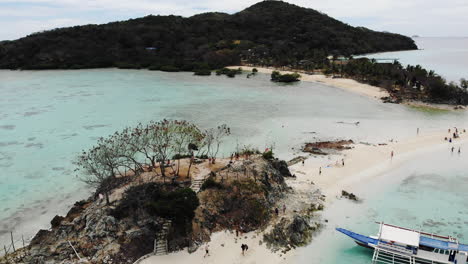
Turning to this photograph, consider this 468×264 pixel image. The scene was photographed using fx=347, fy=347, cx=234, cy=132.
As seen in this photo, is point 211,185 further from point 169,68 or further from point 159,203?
point 169,68

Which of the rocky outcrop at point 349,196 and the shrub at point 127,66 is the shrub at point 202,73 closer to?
the shrub at point 127,66

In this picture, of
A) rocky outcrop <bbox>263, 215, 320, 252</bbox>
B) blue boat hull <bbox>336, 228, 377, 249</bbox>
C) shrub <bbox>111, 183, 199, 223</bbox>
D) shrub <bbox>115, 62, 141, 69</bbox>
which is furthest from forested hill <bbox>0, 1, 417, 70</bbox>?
blue boat hull <bbox>336, 228, 377, 249</bbox>

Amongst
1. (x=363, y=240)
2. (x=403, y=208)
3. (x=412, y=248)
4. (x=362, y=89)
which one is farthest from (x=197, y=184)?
(x=362, y=89)

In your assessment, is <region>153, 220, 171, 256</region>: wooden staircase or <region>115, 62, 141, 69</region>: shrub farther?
<region>115, 62, 141, 69</region>: shrub

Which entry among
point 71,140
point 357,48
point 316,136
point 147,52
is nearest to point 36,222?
point 71,140

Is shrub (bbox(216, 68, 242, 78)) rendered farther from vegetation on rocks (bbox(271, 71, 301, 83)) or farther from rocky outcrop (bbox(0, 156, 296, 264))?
rocky outcrop (bbox(0, 156, 296, 264))

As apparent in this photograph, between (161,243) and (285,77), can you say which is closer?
(161,243)

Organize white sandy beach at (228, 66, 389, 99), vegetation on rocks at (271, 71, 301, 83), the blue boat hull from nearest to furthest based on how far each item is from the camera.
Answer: the blue boat hull → white sandy beach at (228, 66, 389, 99) → vegetation on rocks at (271, 71, 301, 83)
